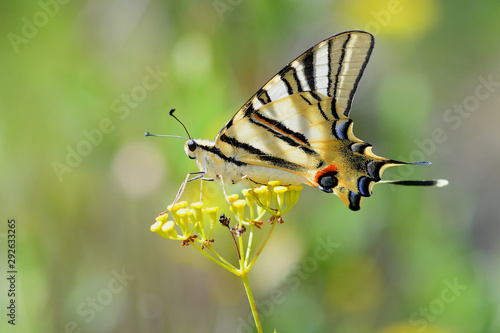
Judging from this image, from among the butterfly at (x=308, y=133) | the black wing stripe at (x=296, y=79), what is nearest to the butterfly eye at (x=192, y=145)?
the butterfly at (x=308, y=133)

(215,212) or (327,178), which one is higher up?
(327,178)

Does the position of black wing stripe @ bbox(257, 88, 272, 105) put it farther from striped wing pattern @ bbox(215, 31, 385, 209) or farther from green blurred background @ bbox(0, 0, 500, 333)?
green blurred background @ bbox(0, 0, 500, 333)

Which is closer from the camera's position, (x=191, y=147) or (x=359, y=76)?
(x=359, y=76)

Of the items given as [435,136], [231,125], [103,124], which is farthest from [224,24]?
[435,136]

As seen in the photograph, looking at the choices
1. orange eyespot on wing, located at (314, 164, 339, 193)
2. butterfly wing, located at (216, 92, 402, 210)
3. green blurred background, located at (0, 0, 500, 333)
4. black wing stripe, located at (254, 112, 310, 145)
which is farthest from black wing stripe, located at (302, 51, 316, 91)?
green blurred background, located at (0, 0, 500, 333)

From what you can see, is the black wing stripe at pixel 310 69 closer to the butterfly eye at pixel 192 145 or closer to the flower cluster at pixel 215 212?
the flower cluster at pixel 215 212

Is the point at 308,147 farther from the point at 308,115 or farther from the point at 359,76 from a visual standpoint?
the point at 359,76

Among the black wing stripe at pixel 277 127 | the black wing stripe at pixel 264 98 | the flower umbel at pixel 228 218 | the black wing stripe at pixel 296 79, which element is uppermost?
the black wing stripe at pixel 296 79

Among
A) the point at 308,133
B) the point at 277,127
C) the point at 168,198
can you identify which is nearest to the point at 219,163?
the point at 277,127

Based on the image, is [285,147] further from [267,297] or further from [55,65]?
[55,65]
